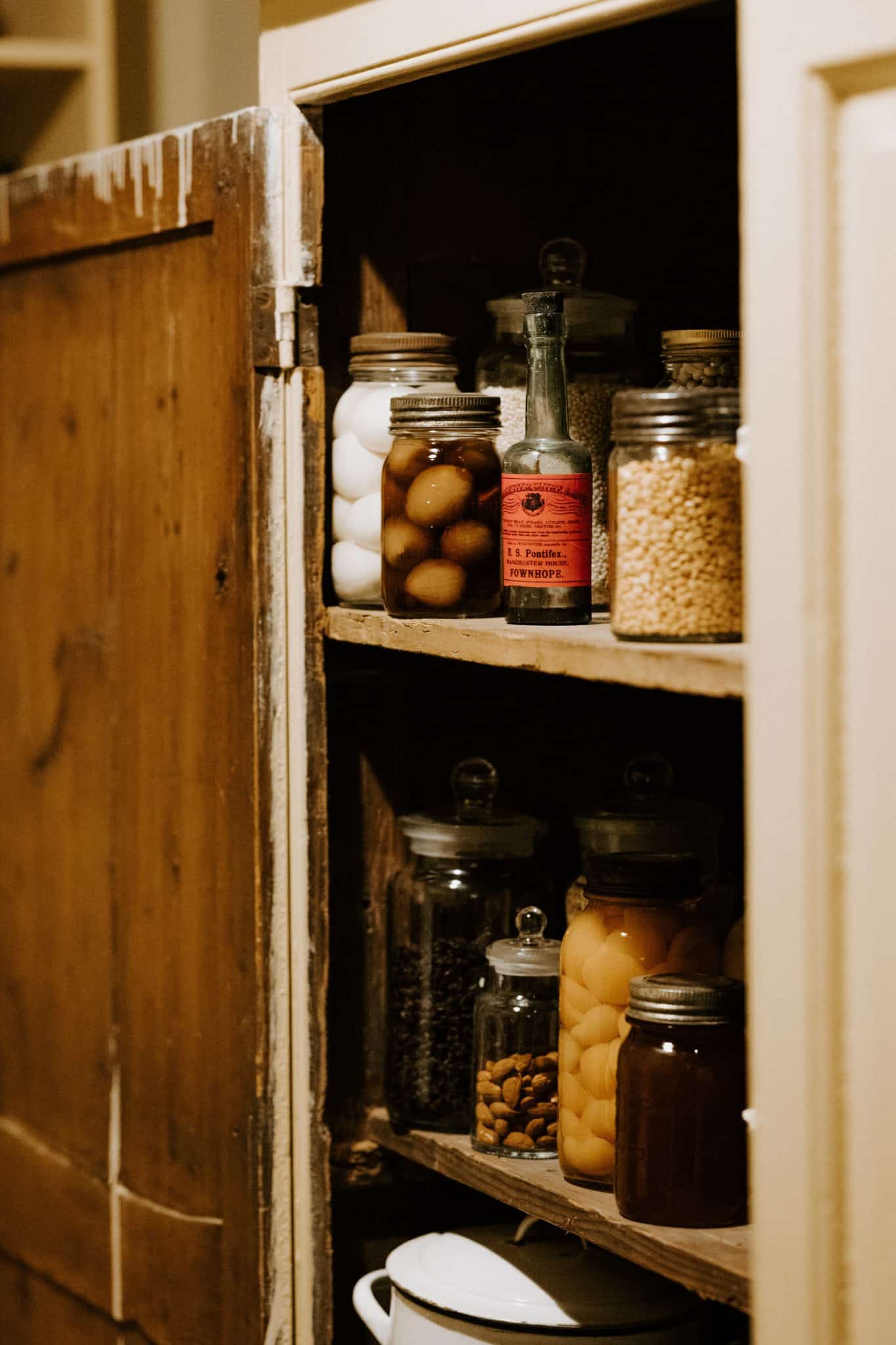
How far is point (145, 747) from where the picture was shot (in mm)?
1448

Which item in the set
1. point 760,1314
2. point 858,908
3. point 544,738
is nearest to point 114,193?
point 544,738

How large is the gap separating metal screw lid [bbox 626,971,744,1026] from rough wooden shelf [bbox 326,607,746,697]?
0.21 metres

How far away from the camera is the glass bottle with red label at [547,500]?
3.71 ft

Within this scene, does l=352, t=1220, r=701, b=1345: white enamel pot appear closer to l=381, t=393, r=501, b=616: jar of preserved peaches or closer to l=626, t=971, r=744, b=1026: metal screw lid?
l=626, t=971, r=744, b=1026: metal screw lid

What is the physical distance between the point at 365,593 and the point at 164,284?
0.34 metres

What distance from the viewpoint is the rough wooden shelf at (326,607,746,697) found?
93 cm

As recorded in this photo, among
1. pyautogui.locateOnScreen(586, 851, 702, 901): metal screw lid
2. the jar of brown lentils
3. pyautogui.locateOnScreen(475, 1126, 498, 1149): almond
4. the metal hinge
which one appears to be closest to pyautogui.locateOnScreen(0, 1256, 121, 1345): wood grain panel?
pyautogui.locateOnScreen(475, 1126, 498, 1149): almond

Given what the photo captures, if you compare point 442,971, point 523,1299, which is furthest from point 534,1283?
point 442,971

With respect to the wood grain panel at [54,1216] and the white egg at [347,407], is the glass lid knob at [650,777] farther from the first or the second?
the wood grain panel at [54,1216]

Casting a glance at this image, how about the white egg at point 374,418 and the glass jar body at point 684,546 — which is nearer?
the glass jar body at point 684,546

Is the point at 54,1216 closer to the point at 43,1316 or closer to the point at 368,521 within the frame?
the point at 43,1316

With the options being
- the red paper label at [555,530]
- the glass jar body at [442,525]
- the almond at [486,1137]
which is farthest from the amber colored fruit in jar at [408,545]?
the almond at [486,1137]

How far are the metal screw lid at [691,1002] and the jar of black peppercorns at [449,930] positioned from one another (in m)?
0.27

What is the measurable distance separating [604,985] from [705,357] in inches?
18.5
